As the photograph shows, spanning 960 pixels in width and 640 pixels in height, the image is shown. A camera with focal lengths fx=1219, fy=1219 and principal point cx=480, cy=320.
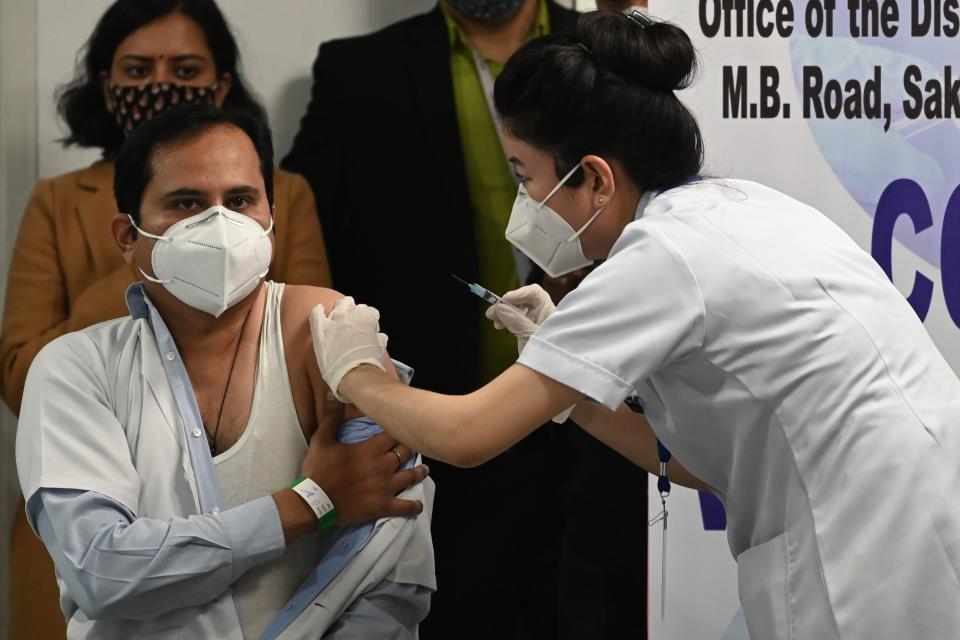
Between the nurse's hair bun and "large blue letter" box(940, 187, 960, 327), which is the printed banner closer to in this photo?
"large blue letter" box(940, 187, 960, 327)

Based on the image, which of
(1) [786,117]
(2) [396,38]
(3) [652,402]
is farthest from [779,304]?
(2) [396,38]

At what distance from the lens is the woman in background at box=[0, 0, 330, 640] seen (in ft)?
9.20

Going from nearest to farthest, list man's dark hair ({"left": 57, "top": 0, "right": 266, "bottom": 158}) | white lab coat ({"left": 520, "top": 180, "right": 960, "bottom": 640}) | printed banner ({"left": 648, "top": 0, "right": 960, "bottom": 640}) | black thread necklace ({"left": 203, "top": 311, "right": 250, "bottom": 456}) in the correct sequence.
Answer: white lab coat ({"left": 520, "top": 180, "right": 960, "bottom": 640}) < black thread necklace ({"left": 203, "top": 311, "right": 250, "bottom": 456}) < printed banner ({"left": 648, "top": 0, "right": 960, "bottom": 640}) < man's dark hair ({"left": 57, "top": 0, "right": 266, "bottom": 158})

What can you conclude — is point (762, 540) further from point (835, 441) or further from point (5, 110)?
point (5, 110)

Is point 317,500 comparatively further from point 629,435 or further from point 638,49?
point 638,49

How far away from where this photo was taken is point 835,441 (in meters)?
1.64

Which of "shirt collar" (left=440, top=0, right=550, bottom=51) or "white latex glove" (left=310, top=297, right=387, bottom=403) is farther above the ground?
"shirt collar" (left=440, top=0, right=550, bottom=51)

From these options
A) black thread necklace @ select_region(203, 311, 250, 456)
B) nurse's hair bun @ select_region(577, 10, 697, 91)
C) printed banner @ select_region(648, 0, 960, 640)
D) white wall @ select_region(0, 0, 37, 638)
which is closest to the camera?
nurse's hair bun @ select_region(577, 10, 697, 91)

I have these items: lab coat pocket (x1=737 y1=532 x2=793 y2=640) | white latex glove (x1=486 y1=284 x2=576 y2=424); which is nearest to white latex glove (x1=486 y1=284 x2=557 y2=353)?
white latex glove (x1=486 y1=284 x2=576 y2=424)

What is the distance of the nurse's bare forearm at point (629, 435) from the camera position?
2105 millimetres

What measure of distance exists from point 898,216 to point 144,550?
164 cm

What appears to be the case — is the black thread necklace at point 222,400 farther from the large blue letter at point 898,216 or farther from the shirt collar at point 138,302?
the large blue letter at point 898,216

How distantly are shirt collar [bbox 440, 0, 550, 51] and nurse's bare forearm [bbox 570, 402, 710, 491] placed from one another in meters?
1.32

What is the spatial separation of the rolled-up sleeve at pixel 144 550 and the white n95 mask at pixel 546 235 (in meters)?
0.58
